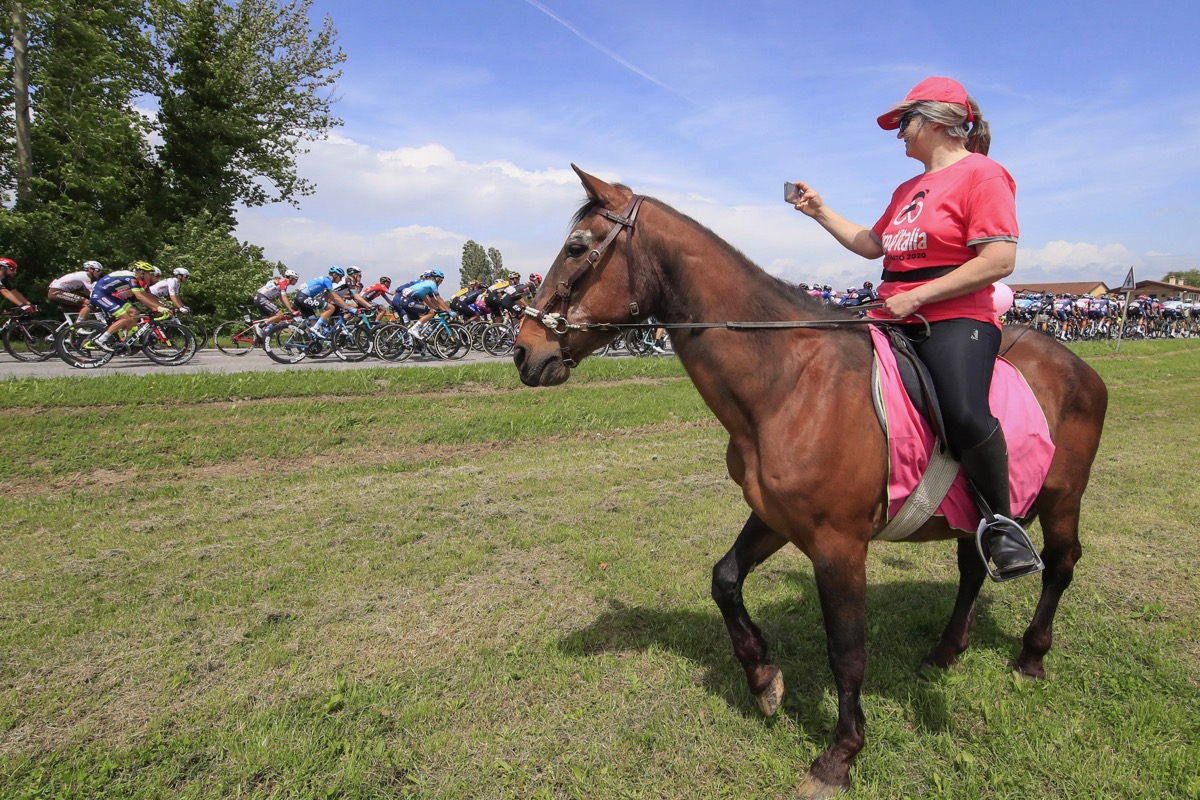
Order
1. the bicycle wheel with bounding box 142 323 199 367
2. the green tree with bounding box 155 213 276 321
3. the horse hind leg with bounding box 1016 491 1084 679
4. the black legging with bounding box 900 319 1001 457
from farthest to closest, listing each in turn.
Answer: the green tree with bounding box 155 213 276 321, the bicycle wheel with bounding box 142 323 199 367, the horse hind leg with bounding box 1016 491 1084 679, the black legging with bounding box 900 319 1001 457

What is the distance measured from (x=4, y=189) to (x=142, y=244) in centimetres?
559

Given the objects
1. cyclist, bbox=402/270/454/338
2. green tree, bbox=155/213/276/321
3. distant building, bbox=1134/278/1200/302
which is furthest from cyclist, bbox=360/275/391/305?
distant building, bbox=1134/278/1200/302

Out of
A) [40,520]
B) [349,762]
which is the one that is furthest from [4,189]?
[349,762]

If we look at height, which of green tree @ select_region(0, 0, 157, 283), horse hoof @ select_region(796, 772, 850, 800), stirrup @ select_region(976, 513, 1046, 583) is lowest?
horse hoof @ select_region(796, 772, 850, 800)

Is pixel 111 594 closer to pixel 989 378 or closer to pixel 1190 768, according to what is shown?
pixel 989 378

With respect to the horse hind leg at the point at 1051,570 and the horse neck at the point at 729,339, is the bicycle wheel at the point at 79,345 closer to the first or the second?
the horse neck at the point at 729,339

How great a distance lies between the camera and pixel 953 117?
293 centimetres

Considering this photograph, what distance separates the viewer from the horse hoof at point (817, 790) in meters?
2.91

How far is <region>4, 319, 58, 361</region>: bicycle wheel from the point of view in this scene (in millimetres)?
15352

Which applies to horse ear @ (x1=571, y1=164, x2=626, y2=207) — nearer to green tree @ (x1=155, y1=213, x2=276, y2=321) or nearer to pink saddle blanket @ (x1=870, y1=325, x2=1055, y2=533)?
pink saddle blanket @ (x1=870, y1=325, x2=1055, y2=533)

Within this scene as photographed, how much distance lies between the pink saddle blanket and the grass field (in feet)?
3.84

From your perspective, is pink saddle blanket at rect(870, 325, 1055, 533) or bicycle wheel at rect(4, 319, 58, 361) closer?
pink saddle blanket at rect(870, 325, 1055, 533)

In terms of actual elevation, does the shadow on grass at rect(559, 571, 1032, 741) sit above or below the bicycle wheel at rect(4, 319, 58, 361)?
below

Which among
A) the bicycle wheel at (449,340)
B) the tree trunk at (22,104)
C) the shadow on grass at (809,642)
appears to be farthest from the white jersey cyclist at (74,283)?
the shadow on grass at (809,642)
